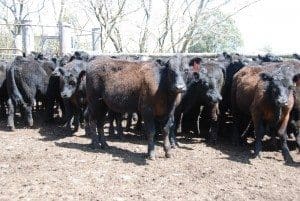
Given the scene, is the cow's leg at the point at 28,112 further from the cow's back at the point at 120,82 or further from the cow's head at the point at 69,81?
the cow's back at the point at 120,82

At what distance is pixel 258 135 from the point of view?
756 centimetres

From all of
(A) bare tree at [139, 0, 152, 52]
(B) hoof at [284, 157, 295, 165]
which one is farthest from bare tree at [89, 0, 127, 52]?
(B) hoof at [284, 157, 295, 165]

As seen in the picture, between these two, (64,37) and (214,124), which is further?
(64,37)

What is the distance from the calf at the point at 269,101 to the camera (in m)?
7.07

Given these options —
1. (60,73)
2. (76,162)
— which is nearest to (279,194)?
(76,162)

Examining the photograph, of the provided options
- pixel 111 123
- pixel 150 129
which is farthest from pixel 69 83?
pixel 150 129

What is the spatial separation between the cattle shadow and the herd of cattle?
0.17m

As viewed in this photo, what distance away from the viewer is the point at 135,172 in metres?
6.50

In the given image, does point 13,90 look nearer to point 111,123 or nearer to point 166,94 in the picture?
point 111,123

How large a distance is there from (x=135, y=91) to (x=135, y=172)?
5.05ft

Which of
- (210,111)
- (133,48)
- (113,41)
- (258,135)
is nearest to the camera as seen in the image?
(258,135)

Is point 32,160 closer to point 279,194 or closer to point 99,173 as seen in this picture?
point 99,173

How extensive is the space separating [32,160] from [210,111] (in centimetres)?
358

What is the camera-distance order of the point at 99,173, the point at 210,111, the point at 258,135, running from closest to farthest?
1. the point at 99,173
2. the point at 258,135
3. the point at 210,111
